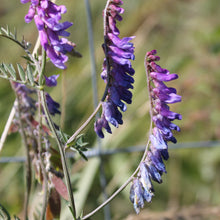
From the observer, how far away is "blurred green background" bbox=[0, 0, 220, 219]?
2.27m

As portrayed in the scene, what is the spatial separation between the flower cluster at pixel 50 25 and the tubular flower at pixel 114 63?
0.25 ft

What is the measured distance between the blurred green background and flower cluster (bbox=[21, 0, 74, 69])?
3.47 ft

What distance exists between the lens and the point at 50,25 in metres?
0.78

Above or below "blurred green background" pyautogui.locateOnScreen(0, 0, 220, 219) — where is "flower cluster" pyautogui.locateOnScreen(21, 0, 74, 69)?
above

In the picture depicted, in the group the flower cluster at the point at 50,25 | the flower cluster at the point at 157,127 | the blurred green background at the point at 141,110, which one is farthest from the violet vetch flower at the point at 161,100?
the blurred green background at the point at 141,110

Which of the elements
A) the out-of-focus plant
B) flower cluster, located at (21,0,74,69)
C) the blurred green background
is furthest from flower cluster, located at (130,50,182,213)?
the blurred green background

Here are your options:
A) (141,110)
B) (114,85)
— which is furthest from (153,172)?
(141,110)

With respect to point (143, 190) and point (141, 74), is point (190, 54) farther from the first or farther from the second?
point (143, 190)

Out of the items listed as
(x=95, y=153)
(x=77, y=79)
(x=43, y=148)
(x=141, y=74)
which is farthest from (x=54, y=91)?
(x=43, y=148)

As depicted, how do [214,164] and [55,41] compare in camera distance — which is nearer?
[55,41]

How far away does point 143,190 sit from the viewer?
847 mm

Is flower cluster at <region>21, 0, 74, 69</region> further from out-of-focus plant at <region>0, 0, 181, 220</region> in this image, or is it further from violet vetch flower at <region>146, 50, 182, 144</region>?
violet vetch flower at <region>146, 50, 182, 144</region>

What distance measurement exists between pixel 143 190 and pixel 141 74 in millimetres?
1935

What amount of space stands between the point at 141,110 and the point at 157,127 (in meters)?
1.48
